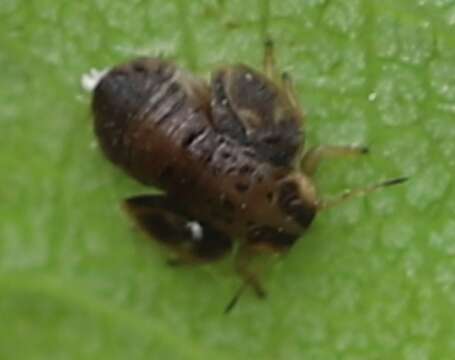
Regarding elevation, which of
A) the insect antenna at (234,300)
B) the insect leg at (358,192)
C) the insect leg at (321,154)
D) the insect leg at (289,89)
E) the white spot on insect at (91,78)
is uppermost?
the white spot on insect at (91,78)

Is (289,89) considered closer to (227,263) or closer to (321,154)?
(321,154)

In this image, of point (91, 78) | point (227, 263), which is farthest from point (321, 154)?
point (91, 78)

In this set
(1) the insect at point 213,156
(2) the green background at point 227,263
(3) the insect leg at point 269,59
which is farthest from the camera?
(3) the insect leg at point 269,59

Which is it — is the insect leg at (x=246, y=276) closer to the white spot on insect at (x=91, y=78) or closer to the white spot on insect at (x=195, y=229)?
the white spot on insect at (x=195, y=229)

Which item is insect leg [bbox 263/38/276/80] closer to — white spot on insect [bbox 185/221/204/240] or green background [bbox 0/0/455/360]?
green background [bbox 0/0/455/360]

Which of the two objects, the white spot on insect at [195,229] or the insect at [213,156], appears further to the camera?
the white spot on insect at [195,229]

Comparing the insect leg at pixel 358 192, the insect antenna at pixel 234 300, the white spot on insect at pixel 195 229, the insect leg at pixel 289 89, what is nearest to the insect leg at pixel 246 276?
the insect antenna at pixel 234 300
